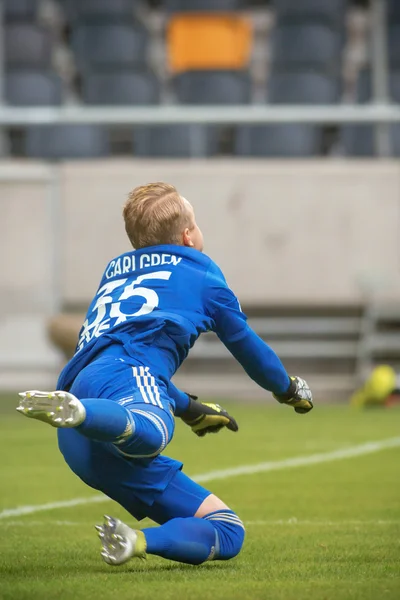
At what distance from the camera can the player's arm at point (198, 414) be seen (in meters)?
3.81

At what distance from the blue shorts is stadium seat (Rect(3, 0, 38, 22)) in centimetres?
1107

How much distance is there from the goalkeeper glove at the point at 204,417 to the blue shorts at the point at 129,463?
29 cm

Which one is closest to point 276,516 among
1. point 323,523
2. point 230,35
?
point 323,523

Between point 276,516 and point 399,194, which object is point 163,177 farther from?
point 276,516

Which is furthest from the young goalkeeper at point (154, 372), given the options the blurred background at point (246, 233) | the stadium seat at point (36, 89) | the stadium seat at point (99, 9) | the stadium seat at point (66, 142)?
the stadium seat at point (99, 9)

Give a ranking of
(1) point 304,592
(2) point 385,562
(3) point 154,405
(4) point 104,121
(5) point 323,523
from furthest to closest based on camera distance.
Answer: (4) point 104,121
(5) point 323,523
(2) point 385,562
(3) point 154,405
(1) point 304,592

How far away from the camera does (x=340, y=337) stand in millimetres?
11469

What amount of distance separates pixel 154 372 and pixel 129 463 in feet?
0.87

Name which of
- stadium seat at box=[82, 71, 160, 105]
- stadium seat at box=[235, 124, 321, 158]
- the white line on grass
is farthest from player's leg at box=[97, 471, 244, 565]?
stadium seat at box=[82, 71, 160, 105]

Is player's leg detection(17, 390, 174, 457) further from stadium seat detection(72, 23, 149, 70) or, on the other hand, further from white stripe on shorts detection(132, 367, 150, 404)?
stadium seat detection(72, 23, 149, 70)

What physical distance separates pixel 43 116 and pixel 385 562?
795cm

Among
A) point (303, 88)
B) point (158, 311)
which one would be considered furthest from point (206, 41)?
point (158, 311)

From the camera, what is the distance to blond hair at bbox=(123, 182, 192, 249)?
144 inches

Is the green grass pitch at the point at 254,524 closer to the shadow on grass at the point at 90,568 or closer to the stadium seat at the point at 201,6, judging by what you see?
the shadow on grass at the point at 90,568
